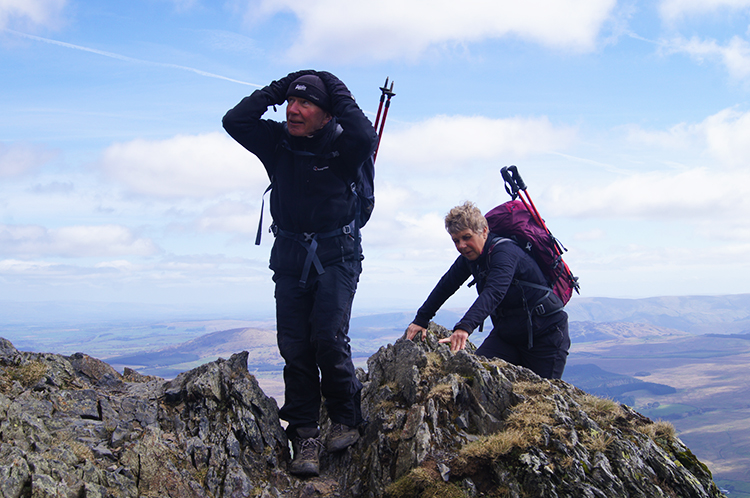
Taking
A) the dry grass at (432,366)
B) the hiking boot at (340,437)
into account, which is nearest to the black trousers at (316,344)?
the hiking boot at (340,437)

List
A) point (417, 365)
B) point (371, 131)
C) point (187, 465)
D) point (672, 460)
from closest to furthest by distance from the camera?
point (672, 460) < point (187, 465) < point (371, 131) < point (417, 365)

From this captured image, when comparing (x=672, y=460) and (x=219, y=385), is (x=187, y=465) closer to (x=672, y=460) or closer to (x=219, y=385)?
(x=219, y=385)

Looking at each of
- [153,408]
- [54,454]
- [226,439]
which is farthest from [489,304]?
[54,454]

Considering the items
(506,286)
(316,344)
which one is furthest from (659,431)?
(316,344)

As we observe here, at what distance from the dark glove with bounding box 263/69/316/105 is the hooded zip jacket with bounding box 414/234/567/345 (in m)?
4.89

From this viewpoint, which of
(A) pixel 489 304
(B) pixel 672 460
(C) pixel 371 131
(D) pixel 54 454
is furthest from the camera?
(A) pixel 489 304

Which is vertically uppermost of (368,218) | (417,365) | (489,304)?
(368,218)

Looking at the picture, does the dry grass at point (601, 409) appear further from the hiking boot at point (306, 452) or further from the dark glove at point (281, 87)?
the dark glove at point (281, 87)

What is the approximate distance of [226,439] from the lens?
8.05 meters

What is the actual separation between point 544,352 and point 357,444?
14.8 feet

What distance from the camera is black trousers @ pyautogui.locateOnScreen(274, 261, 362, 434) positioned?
8.23m

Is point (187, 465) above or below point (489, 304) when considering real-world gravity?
below

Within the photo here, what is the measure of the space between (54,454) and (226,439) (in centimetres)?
253

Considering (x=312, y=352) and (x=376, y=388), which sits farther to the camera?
(x=376, y=388)
